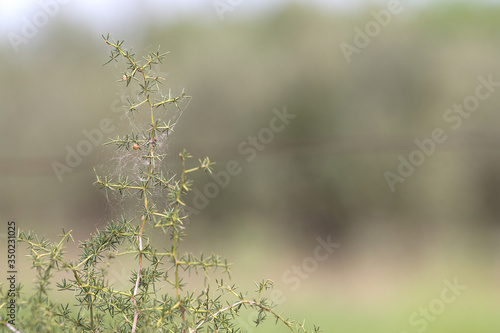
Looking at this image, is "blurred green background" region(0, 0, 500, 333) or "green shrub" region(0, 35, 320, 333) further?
"blurred green background" region(0, 0, 500, 333)

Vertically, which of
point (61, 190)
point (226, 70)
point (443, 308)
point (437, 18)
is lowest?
point (443, 308)

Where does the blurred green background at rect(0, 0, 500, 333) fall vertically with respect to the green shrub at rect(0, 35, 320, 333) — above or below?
above

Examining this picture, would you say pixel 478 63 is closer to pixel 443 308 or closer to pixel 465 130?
pixel 465 130

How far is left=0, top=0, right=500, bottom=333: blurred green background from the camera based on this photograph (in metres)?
2.81

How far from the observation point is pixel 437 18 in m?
3.37

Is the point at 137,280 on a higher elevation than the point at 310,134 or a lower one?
lower

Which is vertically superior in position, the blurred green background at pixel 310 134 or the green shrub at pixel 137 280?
the blurred green background at pixel 310 134

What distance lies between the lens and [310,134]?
3.03 m

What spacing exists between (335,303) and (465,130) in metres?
1.21

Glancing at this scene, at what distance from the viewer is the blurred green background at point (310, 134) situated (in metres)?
2.81

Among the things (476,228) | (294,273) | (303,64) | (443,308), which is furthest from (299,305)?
(303,64)

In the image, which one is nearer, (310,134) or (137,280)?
(137,280)

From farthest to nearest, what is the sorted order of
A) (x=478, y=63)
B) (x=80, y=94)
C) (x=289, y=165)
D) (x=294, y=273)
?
(x=294, y=273)
(x=478, y=63)
(x=289, y=165)
(x=80, y=94)

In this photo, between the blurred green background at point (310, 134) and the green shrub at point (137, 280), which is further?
the blurred green background at point (310, 134)
